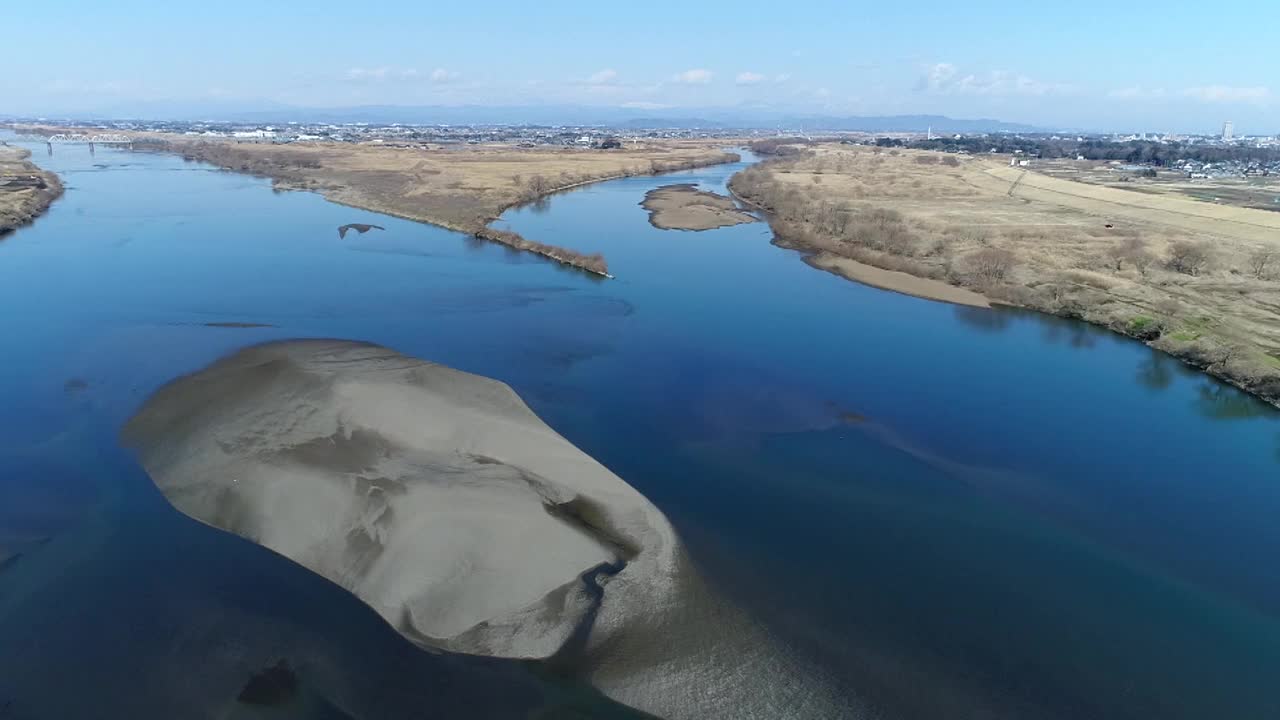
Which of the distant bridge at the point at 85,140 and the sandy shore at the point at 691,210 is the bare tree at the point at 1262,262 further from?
the distant bridge at the point at 85,140

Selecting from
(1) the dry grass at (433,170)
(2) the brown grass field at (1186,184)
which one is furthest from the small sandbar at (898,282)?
(2) the brown grass field at (1186,184)

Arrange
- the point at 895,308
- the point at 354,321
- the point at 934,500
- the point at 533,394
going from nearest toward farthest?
the point at 934,500 < the point at 533,394 < the point at 354,321 < the point at 895,308

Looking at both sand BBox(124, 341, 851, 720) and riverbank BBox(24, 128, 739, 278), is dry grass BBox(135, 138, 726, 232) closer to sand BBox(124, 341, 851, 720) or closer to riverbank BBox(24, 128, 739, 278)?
riverbank BBox(24, 128, 739, 278)

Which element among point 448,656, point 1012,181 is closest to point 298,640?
point 448,656

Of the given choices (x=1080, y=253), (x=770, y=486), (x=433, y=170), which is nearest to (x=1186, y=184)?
(x=1080, y=253)

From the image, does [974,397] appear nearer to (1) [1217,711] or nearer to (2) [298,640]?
(1) [1217,711]

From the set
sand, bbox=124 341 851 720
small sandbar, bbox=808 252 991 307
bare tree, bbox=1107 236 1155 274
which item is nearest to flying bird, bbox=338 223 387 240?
sand, bbox=124 341 851 720

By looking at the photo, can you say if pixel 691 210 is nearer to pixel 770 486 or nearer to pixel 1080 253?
pixel 1080 253
